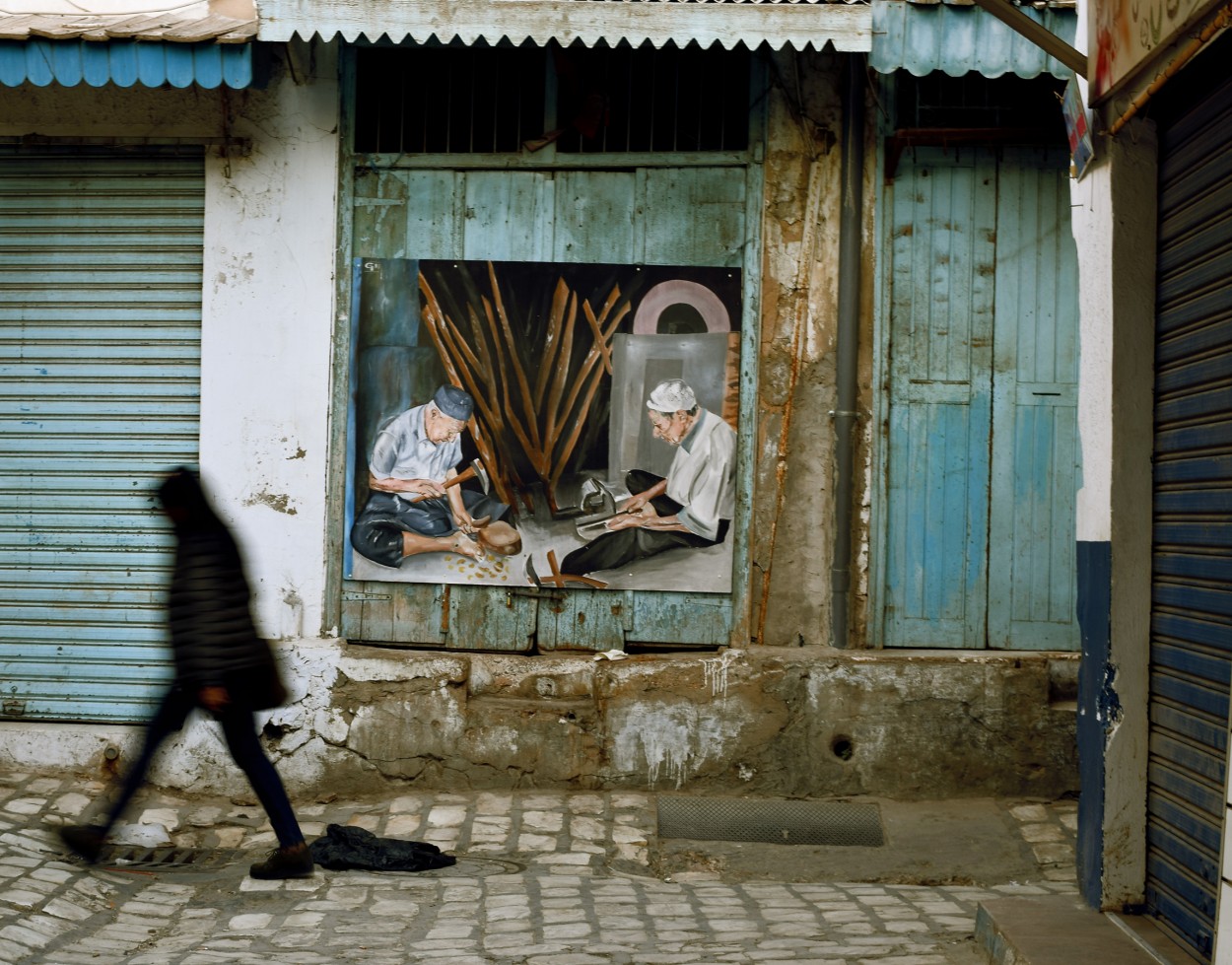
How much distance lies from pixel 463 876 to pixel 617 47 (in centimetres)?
436

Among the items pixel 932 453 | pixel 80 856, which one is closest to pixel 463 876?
pixel 80 856

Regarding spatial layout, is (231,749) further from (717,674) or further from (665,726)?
(717,674)

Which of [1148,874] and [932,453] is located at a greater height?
[932,453]

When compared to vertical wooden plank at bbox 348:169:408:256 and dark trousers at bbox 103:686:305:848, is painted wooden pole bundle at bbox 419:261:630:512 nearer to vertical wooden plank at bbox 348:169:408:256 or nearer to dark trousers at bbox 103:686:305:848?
vertical wooden plank at bbox 348:169:408:256

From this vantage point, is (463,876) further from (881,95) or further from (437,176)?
(881,95)

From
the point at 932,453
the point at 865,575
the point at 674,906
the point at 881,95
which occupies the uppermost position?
the point at 881,95

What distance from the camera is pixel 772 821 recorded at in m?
7.06

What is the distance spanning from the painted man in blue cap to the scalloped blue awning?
194 cm

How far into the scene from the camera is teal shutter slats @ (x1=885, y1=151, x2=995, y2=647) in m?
7.45

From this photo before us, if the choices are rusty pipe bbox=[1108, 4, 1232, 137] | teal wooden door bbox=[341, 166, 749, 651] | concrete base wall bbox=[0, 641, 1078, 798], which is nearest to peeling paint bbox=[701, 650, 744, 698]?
concrete base wall bbox=[0, 641, 1078, 798]

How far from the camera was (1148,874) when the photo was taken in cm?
517

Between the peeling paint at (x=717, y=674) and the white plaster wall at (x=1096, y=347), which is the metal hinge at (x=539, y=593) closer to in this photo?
the peeling paint at (x=717, y=674)

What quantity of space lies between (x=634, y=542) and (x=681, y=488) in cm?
39

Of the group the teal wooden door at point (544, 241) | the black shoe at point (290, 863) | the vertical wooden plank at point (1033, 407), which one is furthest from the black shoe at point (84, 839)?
the vertical wooden plank at point (1033, 407)
